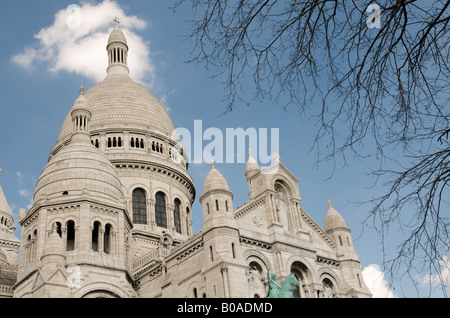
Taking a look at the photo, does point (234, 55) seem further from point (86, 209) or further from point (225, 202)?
point (86, 209)

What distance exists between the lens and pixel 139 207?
50031mm

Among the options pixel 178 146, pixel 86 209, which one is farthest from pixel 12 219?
pixel 86 209

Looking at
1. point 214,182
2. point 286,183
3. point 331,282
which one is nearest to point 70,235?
point 214,182

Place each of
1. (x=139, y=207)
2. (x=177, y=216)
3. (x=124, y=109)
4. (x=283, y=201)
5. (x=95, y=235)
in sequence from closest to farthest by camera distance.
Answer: (x=95, y=235) < (x=283, y=201) < (x=139, y=207) < (x=177, y=216) < (x=124, y=109)

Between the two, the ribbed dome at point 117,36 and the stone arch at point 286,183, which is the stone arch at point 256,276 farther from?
the ribbed dome at point 117,36

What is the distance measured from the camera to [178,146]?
5712 centimetres

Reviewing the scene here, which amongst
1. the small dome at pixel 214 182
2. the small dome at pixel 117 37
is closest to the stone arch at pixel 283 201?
the small dome at pixel 214 182

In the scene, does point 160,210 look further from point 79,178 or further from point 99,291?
point 99,291

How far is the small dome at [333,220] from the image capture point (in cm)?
4138

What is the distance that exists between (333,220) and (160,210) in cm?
1686

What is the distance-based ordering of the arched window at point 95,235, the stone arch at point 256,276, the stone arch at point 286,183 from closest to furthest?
1. the stone arch at point 256,276
2. the arched window at point 95,235
3. the stone arch at point 286,183

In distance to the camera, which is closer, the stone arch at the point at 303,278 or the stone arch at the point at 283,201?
the stone arch at the point at 303,278

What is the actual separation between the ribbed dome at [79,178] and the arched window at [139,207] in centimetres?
974

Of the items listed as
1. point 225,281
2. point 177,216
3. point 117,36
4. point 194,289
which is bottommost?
point 225,281
